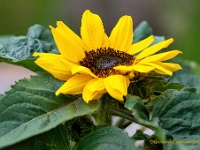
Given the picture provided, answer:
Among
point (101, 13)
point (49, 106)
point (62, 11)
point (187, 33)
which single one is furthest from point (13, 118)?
point (101, 13)

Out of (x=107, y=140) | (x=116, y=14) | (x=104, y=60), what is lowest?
(x=107, y=140)

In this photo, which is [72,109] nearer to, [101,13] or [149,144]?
[149,144]

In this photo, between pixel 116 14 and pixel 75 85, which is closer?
pixel 75 85

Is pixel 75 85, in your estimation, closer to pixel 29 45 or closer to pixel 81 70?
pixel 81 70

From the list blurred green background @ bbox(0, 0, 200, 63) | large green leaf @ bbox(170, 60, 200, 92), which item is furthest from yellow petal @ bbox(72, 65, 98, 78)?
blurred green background @ bbox(0, 0, 200, 63)

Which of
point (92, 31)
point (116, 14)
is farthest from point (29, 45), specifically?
point (116, 14)

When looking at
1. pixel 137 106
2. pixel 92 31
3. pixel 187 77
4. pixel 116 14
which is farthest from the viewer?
pixel 116 14

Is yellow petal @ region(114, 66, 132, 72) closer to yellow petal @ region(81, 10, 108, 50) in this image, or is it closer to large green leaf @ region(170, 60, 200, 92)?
yellow petal @ region(81, 10, 108, 50)
